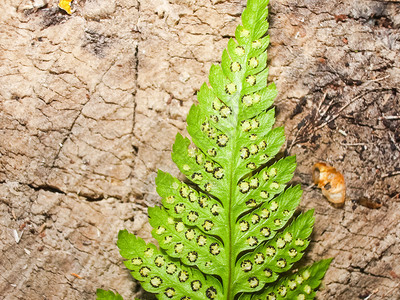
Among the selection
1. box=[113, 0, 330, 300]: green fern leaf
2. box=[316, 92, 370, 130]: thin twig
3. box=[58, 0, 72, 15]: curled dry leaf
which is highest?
box=[58, 0, 72, 15]: curled dry leaf

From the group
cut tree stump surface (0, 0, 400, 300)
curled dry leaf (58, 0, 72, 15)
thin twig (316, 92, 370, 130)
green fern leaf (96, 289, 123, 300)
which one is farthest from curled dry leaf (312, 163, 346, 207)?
curled dry leaf (58, 0, 72, 15)

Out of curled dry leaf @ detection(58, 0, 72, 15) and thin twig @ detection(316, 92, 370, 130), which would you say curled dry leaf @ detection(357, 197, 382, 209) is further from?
curled dry leaf @ detection(58, 0, 72, 15)

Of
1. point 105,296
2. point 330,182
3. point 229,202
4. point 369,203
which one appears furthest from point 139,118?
point 369,203

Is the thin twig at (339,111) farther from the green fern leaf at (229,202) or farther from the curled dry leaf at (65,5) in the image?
the curled dry leaf at (65,5)

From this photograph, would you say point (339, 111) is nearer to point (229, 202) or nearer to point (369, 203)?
point (369, 203)

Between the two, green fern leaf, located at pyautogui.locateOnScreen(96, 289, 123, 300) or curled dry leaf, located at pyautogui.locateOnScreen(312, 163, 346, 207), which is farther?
curled dry leaf, located at pyautogui.locateOnScreen(312, 163, 346, 207)

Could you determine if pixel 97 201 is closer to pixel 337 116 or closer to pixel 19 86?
pixel 19 86
